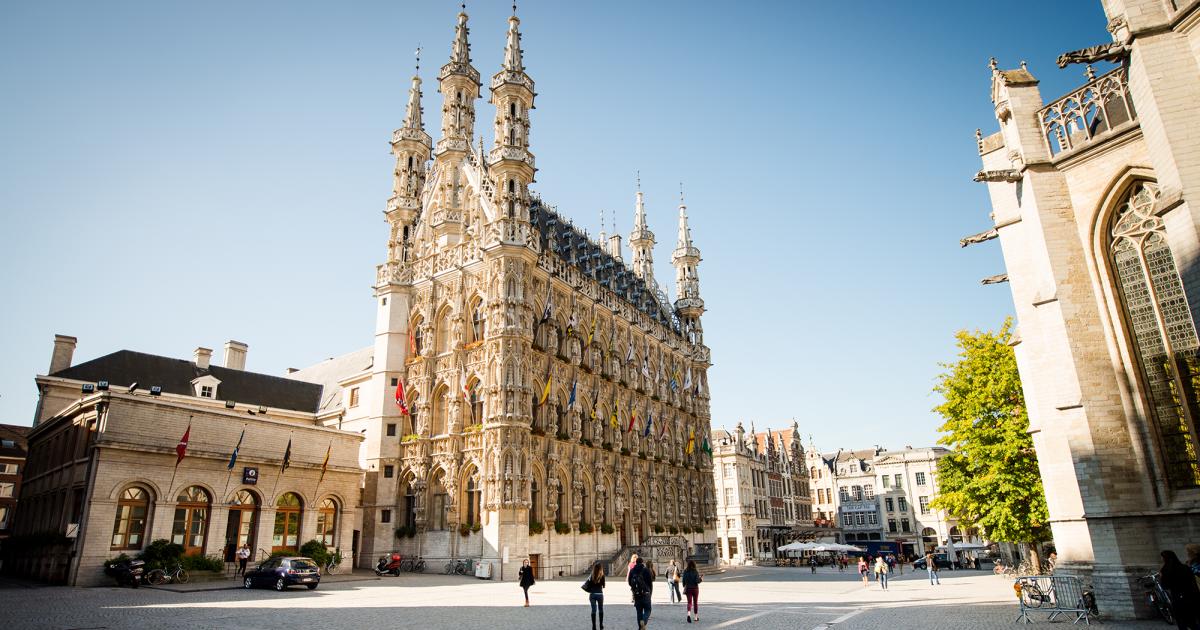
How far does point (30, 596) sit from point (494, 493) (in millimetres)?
16731

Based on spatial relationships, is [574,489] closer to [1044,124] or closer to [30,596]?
[30,596]

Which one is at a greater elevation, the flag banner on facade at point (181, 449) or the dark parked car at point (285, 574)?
the flag banner on facade at point (181, 449)

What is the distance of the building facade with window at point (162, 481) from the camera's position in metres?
25.0

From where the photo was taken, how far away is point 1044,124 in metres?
16.8

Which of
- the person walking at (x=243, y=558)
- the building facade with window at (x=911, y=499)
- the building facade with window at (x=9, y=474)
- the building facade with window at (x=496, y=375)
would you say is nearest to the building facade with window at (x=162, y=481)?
the person walking at (x=243, y=558)

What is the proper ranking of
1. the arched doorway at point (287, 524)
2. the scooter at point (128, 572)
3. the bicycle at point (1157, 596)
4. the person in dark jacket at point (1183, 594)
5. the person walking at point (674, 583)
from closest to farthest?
the person in dark jacket at point (1183, 594) → the bicycle at point (1157, 596) → the person walking at point (674, 583) → the scooter at point (128, 572) → the arched doorway at point (287, 524)

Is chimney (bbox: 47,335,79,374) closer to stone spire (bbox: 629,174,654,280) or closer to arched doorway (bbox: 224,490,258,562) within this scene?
arched doorway (bbox: 224,490,258,562)

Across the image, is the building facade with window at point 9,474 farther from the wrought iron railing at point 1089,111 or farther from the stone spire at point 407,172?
the wrought iron railing at point 1089,111

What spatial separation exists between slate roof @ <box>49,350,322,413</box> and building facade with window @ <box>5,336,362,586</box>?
383 mm

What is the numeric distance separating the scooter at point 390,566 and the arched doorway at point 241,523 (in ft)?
19.2

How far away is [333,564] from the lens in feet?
101

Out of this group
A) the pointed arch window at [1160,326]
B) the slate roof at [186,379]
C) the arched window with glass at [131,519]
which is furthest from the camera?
the slate roof at [186,379]

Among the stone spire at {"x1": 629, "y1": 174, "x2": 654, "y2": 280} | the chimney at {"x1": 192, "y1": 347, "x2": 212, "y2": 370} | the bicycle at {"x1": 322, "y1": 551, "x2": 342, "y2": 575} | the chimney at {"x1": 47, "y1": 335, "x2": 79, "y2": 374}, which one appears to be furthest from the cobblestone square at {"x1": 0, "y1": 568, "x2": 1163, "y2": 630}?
the stone spire at {"x1": 629, "y1": 174, "x2": 654, "y2": 280}

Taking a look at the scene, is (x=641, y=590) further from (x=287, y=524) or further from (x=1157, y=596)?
(x=287, y=524)
